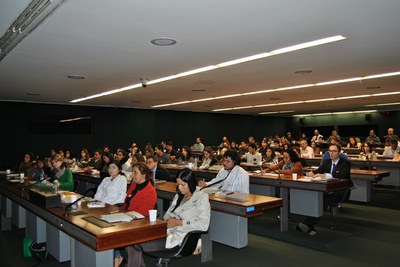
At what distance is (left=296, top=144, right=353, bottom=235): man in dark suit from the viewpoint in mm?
5020

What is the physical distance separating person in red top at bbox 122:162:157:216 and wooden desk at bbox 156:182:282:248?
2.53ft

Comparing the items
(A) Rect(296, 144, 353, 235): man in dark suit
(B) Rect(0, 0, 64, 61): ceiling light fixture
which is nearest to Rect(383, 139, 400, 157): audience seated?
(A) Rect(296, 144, 353, 235): man in dark suit

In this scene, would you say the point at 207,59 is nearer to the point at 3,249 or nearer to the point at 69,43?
the point at 69,43

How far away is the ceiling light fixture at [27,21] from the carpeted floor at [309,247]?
8.85 ft

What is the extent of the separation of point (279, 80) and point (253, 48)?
292cm

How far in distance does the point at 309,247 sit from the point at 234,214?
4.92 feet

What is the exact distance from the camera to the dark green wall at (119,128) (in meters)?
11.2

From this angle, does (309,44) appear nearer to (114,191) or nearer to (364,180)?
(364,180)

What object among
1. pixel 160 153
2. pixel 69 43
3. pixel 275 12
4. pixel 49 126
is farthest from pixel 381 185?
pixel 49 126

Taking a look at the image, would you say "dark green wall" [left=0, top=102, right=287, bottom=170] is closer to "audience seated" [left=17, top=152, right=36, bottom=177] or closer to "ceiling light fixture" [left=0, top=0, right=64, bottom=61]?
"audience seated" [left=17, top=152, right=36, bottom=177]

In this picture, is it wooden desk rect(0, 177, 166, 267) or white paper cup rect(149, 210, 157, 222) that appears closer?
wooden desk rect(0, 177, 166, 267)

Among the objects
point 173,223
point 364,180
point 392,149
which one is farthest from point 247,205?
point 392,149

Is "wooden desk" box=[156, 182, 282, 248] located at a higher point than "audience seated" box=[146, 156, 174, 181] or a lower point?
lower

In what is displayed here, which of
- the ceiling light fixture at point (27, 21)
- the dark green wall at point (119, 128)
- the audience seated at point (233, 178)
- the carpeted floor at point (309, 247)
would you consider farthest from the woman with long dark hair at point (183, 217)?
the dark green wall at point (119, 128)
